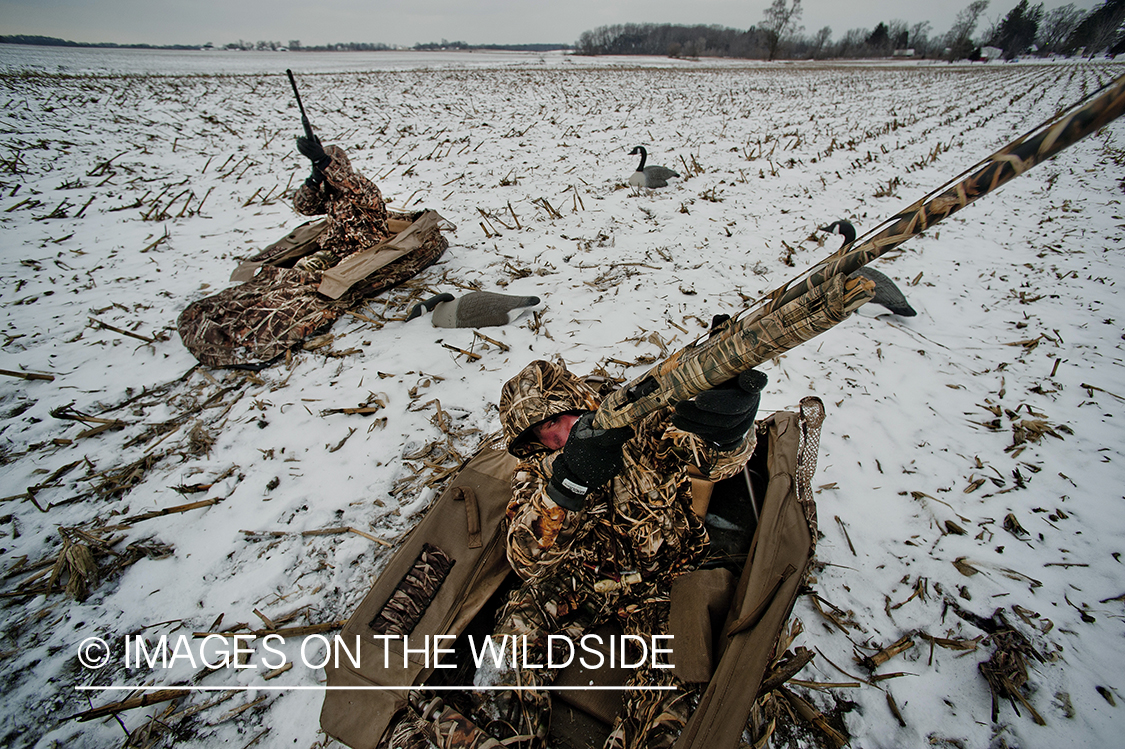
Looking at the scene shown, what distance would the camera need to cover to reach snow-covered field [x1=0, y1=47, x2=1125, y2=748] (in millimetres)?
2412

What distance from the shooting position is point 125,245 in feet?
22.6

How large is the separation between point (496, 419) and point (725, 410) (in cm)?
242

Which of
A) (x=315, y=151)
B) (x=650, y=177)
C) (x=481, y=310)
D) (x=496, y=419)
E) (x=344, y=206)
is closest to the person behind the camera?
(x=496, y=419)

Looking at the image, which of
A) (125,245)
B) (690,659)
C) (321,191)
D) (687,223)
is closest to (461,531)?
(690,659)

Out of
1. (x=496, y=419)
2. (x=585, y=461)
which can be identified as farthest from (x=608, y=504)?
(x=496, y=419)

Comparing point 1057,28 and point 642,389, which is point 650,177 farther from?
point 1057,28

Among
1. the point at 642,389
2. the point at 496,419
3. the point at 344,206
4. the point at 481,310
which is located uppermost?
the point at 344,206

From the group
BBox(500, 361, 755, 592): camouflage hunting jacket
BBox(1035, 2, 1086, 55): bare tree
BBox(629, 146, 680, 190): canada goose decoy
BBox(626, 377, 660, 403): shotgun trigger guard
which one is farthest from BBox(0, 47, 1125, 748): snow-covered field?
BBox(1035, 2, 1086, 55): bare tree

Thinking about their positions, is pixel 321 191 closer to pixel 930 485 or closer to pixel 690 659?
pixel 690 659

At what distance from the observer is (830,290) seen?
3.93ft

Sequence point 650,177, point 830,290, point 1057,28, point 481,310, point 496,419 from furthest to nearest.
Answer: point 1057,28 → point 650,177 → point 481,310 → point 496,419 → point 830,290

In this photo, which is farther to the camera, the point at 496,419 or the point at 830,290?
the point at 496,419

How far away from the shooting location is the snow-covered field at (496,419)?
7.91 feet

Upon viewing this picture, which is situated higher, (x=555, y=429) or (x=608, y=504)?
(x=555, y=429)
